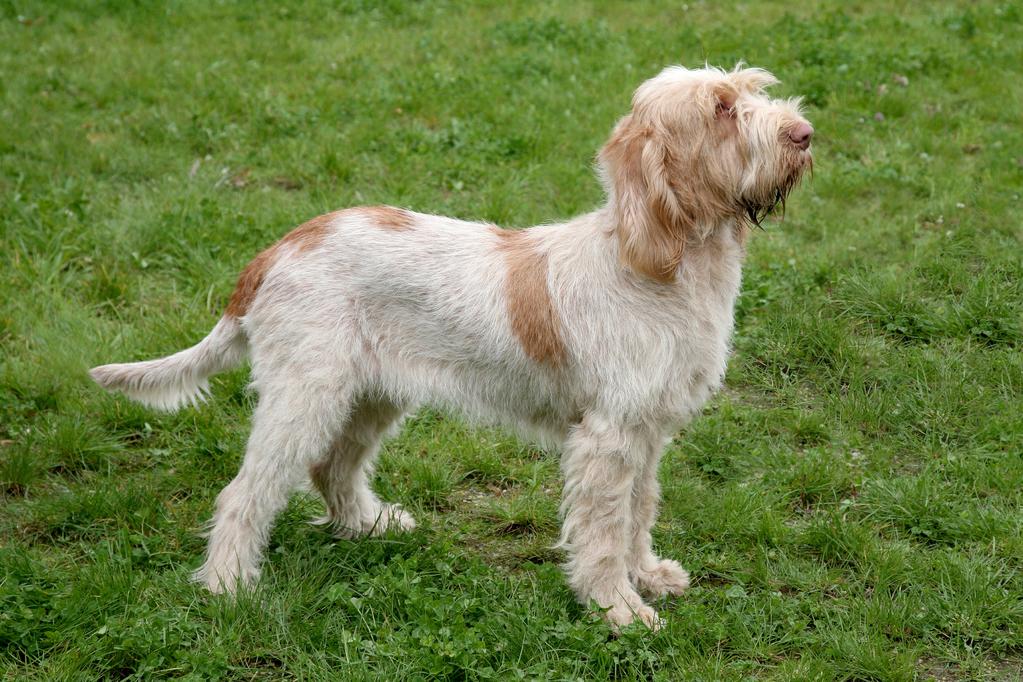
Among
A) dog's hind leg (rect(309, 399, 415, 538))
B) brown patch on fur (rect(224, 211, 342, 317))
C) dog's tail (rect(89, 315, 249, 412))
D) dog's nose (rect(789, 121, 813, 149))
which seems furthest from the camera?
dog's hind leg (rect(309, 399, 415, 538))

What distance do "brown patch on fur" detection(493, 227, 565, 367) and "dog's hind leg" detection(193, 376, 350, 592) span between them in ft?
2.36

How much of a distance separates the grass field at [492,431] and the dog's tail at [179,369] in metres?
0.57

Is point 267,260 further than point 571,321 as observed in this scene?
Yes

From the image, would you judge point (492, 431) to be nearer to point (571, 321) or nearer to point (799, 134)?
point (571, 321)

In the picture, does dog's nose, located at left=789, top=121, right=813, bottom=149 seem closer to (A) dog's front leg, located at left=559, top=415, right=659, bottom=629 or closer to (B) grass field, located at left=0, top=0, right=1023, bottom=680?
(A) dog's front leg, located at left=559, top=415, right=659, bottom=629

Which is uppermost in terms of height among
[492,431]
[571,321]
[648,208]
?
[648,208]

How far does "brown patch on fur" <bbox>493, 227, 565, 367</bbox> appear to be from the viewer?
4055 mm

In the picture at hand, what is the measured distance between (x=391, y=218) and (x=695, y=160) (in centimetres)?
119

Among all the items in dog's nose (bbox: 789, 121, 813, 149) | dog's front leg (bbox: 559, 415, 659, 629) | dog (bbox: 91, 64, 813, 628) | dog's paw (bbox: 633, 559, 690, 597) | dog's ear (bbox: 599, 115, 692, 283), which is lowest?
dog's paw (bbox: 633, 559, 690, 597)

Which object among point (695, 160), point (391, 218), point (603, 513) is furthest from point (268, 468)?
point (695, 160)

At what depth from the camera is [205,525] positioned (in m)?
4.54

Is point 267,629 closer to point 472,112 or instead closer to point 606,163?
→ point 606,163

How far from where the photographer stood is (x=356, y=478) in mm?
4691

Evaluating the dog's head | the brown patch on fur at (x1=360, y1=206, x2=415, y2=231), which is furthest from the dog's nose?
the brown patch on fur at (x1=360, y1=206, x2=415, y2=231)
